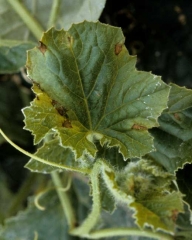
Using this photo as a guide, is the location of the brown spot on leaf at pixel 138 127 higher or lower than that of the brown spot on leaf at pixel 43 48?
lower

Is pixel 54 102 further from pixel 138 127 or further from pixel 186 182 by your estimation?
pixel 186 182

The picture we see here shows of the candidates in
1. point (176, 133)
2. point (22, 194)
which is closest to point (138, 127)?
point (176, 133)

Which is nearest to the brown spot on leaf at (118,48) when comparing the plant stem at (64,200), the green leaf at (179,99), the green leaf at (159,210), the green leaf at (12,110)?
the green leaf at (179,99)

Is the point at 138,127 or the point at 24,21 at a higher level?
the point at 24,21

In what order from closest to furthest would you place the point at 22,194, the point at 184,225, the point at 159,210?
the point at 159,210 → the point at 184,225 → the point at 22,194

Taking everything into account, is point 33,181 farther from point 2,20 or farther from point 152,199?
point 152,199

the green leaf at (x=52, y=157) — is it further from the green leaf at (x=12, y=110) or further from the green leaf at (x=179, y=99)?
the green leaf at (x=12, y=110)
